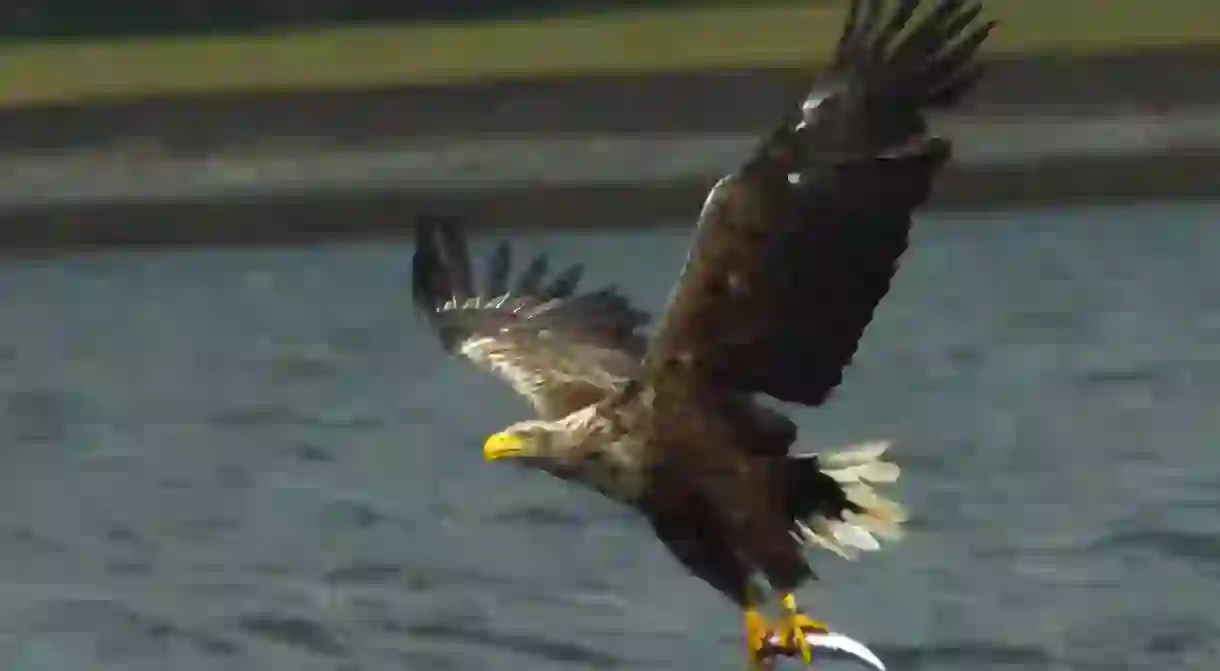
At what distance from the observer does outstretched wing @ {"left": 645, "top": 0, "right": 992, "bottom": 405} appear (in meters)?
2.55

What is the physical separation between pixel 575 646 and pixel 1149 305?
128 inches

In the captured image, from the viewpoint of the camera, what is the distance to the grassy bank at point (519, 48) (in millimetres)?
9984

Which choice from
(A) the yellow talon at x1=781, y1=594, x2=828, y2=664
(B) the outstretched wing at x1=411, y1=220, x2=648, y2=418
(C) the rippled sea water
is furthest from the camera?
(C) the rippled sea water

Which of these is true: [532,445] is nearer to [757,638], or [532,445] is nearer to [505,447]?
[505,447]

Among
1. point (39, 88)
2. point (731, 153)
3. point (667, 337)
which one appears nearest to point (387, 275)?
point (731, 153)

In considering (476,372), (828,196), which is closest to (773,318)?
(828,196)

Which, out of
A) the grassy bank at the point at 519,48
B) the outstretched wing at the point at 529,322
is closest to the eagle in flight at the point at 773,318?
the outstretched wing at the point at 529,322

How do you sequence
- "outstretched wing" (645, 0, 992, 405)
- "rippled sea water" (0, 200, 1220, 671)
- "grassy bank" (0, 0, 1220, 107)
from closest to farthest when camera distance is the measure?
1. "outstretched wing" (645, 0, 992, 405)
2. "rippled sea water" (0, 200, 1220, 671)
3. "grassy bank" (0, 0, 1220, 107)

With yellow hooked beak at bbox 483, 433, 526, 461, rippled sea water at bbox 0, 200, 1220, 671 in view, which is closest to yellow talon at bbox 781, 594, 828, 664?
yellow hooked beak at bbox 483, 433, 526, 461

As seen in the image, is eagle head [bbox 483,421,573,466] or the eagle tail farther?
the eagle tail

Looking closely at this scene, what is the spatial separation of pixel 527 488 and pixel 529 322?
3228 mm

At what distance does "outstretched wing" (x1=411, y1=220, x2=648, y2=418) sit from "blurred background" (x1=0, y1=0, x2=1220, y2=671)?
1.45 ft

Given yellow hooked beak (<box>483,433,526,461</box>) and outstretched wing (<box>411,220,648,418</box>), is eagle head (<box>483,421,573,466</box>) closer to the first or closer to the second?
yellow hooked beak (<box>483,433,526,461</box>)

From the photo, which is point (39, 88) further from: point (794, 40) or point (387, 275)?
point (794, 40)
